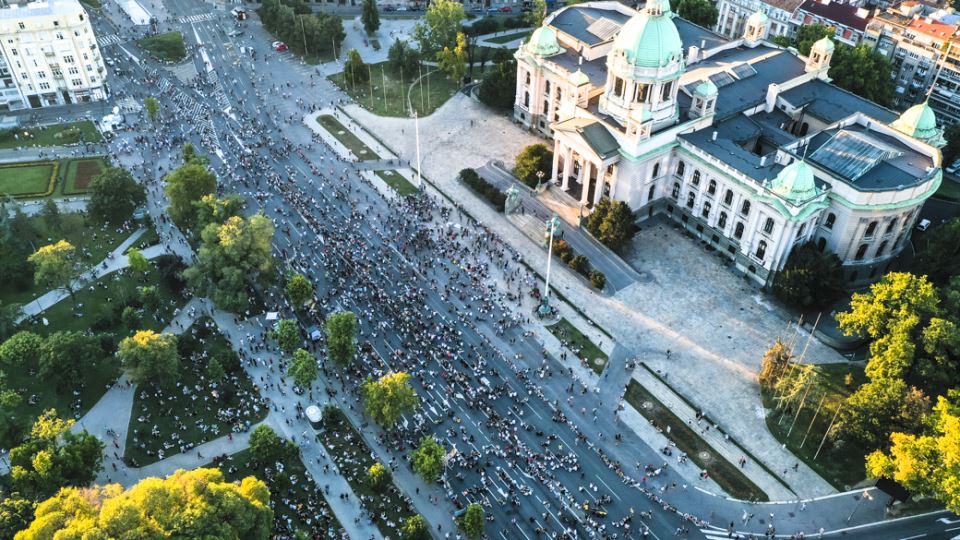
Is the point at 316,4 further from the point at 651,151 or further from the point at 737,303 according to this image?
the point at 737,303

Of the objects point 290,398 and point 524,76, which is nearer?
point 290,398

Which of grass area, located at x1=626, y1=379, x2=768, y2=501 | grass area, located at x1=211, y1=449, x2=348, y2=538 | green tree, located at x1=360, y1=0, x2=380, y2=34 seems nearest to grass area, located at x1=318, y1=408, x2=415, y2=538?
grass area, located at x1=211, y1=449, x2=348, y2=538

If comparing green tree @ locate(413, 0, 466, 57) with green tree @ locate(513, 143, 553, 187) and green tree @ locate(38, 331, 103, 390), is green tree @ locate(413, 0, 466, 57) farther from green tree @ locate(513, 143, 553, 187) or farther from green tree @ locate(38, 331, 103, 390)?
green tree @ locate(38, 331, 103, 390)

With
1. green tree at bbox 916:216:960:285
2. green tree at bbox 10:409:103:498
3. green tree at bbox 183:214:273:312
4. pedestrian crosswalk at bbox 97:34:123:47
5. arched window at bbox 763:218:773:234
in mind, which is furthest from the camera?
pedestrian crosswalk at bbox 97:34:123:47

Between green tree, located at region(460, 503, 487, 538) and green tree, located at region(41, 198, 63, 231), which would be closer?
green tree, located at region(460, 503, 487, 538)

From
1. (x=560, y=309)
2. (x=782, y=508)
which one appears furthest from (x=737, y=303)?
(x=782, y=508)

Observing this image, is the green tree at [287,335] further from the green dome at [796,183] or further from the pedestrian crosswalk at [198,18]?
the pedestrian crosswalk at [198,18]
